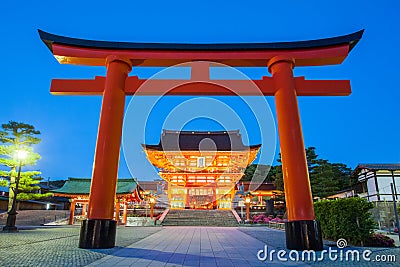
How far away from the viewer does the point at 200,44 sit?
726 centimetres

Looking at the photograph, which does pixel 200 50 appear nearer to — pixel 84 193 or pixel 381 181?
pixel 84 193

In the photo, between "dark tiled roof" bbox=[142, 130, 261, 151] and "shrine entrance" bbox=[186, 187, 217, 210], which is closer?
"shrine entrance" bbox=[186, 187, 217, 210]

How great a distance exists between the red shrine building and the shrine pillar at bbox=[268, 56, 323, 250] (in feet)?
69.6

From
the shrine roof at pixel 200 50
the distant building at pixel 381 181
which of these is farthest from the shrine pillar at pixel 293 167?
the distant building at pixel 381 181

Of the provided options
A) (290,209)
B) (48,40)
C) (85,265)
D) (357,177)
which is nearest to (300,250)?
(290,209)

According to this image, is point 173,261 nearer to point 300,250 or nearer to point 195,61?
point 300,250

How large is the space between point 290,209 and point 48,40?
7.40 metres

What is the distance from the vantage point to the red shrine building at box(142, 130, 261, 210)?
27.8 m

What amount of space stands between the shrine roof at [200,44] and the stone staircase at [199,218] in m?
15.7

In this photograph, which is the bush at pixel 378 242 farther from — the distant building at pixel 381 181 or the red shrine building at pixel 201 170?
the red shrine building at pixel 201 170

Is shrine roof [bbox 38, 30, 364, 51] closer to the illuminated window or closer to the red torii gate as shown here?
the red torii gate

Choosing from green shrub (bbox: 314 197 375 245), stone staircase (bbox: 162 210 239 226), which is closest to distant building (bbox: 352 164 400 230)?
stone staircase (bbox: 162 210 239 226)

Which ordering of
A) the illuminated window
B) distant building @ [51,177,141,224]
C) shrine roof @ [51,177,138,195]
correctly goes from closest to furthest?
distant building @ [51,177,141,224]
shrine roof @ [51,177,138,195]
the illuminated window

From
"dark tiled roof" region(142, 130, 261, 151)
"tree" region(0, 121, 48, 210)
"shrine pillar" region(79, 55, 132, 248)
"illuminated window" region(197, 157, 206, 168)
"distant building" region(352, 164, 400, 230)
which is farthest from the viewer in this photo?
"dark tiled roof" region(142, 130, 261, 151)
